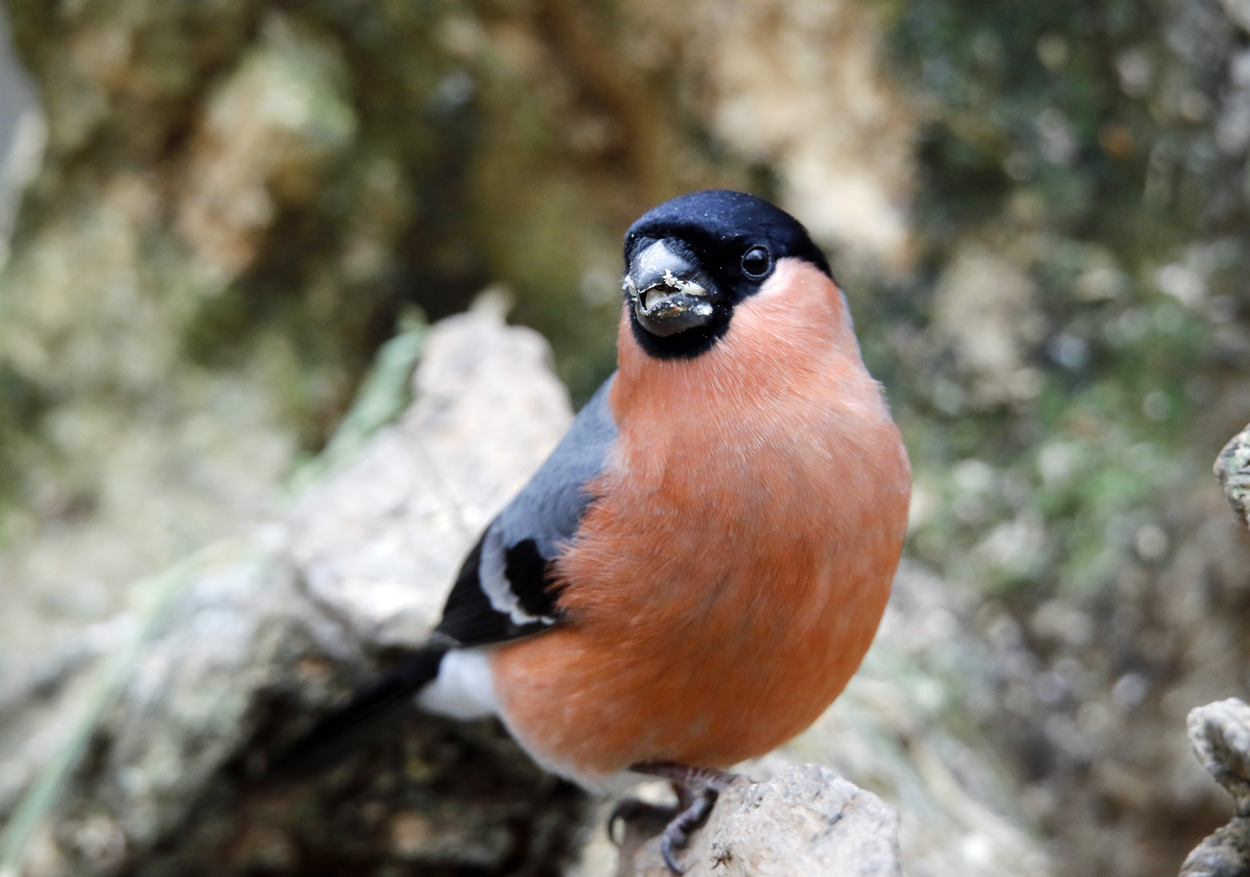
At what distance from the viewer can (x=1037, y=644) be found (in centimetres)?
425

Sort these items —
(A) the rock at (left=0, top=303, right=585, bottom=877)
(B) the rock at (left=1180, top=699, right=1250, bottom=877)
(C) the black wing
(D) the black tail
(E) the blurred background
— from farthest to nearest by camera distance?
(E) the blurred background, (A) the rock at (left=0, top=303, right=585, bottom=877), (D) the black tail, (C) the black wing, (B) the rock at (left=1180, top=699, right=1250, bottom=877)

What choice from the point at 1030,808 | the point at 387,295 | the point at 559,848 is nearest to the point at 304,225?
the point at 387,295

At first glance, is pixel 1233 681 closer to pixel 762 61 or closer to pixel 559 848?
pixel 559 848

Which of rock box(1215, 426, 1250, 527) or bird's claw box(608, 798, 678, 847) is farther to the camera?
bird's claw box(608, 798, 678, 847)

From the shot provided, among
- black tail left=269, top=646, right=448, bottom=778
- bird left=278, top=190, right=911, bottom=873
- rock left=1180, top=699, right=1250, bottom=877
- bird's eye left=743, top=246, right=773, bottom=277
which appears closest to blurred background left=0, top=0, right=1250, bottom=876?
black tail left=269, top=646, right=448, bottom=778

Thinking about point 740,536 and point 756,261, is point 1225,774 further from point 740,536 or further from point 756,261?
point 756,261

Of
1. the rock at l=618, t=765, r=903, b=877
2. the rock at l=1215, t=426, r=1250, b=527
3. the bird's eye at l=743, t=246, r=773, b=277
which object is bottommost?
the rock at l=618, t=765, r=903, b=877

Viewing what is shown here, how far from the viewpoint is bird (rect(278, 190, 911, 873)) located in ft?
7.05

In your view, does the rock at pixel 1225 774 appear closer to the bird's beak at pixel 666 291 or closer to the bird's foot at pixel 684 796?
the bird's foot at pixel 684 796

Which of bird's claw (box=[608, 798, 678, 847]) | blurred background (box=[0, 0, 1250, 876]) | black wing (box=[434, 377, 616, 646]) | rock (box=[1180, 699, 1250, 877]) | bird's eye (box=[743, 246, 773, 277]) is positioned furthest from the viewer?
blurred background (box=[0, 0, 1250, 876])

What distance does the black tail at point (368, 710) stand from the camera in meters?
2.96

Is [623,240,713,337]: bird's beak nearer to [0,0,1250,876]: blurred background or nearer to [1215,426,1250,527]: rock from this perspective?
[1215,426,1250,527]: rock

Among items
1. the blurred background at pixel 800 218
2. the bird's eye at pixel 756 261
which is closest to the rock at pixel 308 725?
the blurred background at pixel 800 218

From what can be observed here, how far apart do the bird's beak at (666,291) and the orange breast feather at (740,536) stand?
95 mm
